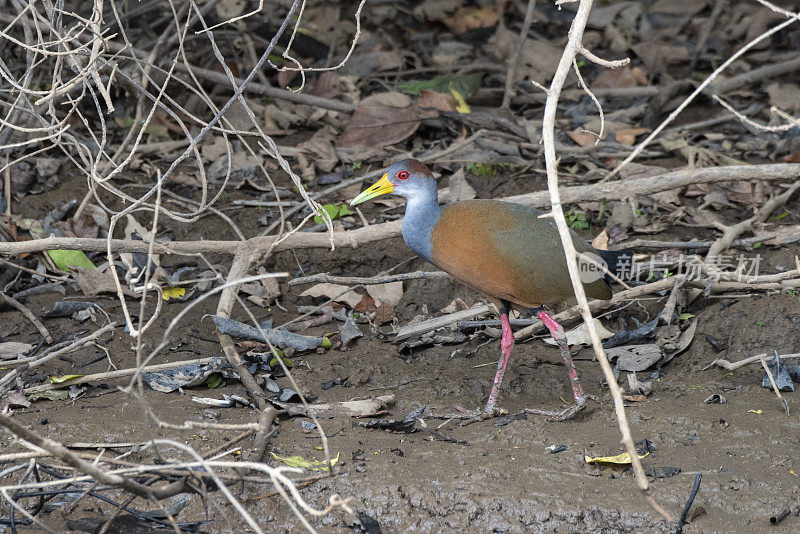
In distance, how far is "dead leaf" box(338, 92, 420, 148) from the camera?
6.16 meters

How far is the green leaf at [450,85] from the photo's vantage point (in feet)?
21.3

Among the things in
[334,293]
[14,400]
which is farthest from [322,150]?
[14,400]

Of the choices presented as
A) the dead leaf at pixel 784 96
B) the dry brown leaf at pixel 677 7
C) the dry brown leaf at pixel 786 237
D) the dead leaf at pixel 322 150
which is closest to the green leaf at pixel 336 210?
the dead leaf at pixel 322 150

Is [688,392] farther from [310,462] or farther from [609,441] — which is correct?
[310,462]

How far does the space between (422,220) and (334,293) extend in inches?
41.9

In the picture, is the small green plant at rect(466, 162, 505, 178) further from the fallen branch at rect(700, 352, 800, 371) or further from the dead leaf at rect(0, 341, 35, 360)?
the dead leaf at rect(0, 341, 35, 360)

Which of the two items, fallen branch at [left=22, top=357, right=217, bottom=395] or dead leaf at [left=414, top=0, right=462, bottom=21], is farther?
dead leaf at [left=414, top=0, right=462, bottom=21]

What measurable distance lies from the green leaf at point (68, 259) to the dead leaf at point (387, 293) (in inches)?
69.0

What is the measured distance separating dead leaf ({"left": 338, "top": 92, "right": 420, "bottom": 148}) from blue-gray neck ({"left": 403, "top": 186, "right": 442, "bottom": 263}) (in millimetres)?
1891

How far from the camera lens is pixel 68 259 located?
16.5 feet

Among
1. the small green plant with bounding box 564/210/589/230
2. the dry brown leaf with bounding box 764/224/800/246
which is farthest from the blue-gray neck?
the dry brown leaf with bounding box 764/224/800/246

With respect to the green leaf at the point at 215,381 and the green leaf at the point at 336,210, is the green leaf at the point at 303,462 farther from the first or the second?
the green leaf at the point at 336,210

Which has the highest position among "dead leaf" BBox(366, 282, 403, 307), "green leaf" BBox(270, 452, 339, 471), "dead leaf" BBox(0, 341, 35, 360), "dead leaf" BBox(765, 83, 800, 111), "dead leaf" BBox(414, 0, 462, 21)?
"dead leaf" BBox(414, 0, 462, 21)

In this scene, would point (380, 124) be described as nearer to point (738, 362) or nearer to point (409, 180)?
point (409, 180)
